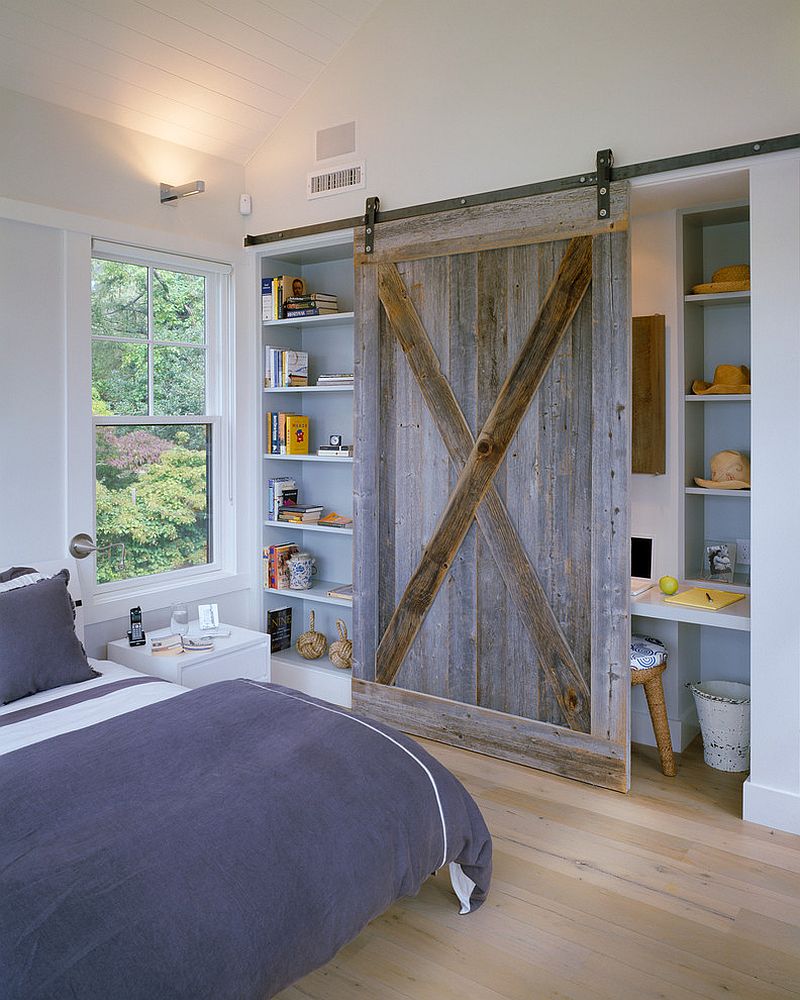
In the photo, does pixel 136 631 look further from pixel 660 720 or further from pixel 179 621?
pixel 660 720

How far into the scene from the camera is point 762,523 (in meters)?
2.88

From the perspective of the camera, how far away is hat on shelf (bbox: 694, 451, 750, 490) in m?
3.43

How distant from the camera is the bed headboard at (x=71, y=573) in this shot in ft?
11.1

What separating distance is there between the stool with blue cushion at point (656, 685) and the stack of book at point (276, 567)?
1.94 meters

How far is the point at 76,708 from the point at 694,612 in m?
2.30

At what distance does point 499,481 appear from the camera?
3.47m

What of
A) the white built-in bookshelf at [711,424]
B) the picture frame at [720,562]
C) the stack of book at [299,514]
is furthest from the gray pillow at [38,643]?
the picture frame at [720,562]

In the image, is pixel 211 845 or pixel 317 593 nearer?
pixel 211 845

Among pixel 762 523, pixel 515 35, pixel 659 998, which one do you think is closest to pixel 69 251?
pixel 515 35

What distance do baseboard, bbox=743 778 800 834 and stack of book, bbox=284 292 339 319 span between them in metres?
2.96

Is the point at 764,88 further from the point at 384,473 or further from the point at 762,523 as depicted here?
the point at 384,473

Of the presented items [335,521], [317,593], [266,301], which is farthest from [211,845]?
[266,301]

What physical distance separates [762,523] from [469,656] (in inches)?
54.1

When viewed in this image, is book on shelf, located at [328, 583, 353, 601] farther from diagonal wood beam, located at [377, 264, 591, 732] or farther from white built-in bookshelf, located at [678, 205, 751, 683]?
white built-in bookshelf, located at [678, 205, 751, 683]
